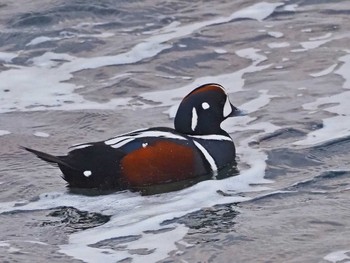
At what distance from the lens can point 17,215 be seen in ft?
21.0

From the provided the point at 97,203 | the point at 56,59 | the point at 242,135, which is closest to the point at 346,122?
the point at 242,135

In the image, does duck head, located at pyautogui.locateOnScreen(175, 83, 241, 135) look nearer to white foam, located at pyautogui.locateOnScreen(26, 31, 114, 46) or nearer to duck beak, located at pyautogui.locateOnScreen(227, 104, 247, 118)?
duck beak, located at pyautogui.locateOnScreen(227, 104, 247, 118)

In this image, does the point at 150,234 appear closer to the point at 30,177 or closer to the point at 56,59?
the point at 30,177

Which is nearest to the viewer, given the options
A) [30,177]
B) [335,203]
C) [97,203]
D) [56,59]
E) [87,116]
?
[335,203]

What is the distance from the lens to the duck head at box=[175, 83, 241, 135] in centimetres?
734

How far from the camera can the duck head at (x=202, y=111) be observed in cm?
734

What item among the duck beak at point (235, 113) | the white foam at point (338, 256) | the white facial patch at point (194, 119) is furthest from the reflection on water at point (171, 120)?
the white facial patch at point (194, 119)

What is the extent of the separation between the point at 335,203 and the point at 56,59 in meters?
4.63

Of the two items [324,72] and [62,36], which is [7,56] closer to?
[62,36]

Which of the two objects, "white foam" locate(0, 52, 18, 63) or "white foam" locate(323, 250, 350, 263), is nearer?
"white foam" locate(323, 250, 350, 263)

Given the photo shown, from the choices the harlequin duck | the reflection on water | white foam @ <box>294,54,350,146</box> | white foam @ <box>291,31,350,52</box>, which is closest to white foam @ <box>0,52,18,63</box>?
the reflection on water

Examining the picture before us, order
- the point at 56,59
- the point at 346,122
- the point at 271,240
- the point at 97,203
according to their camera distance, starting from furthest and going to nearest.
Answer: the point at 56,59
the point at 346,122
the point at 97,203
the point at 271,240

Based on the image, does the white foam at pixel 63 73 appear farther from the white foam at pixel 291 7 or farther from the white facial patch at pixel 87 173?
the white facial patch at pixel 87 173

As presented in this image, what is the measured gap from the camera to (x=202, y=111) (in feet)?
24.3
